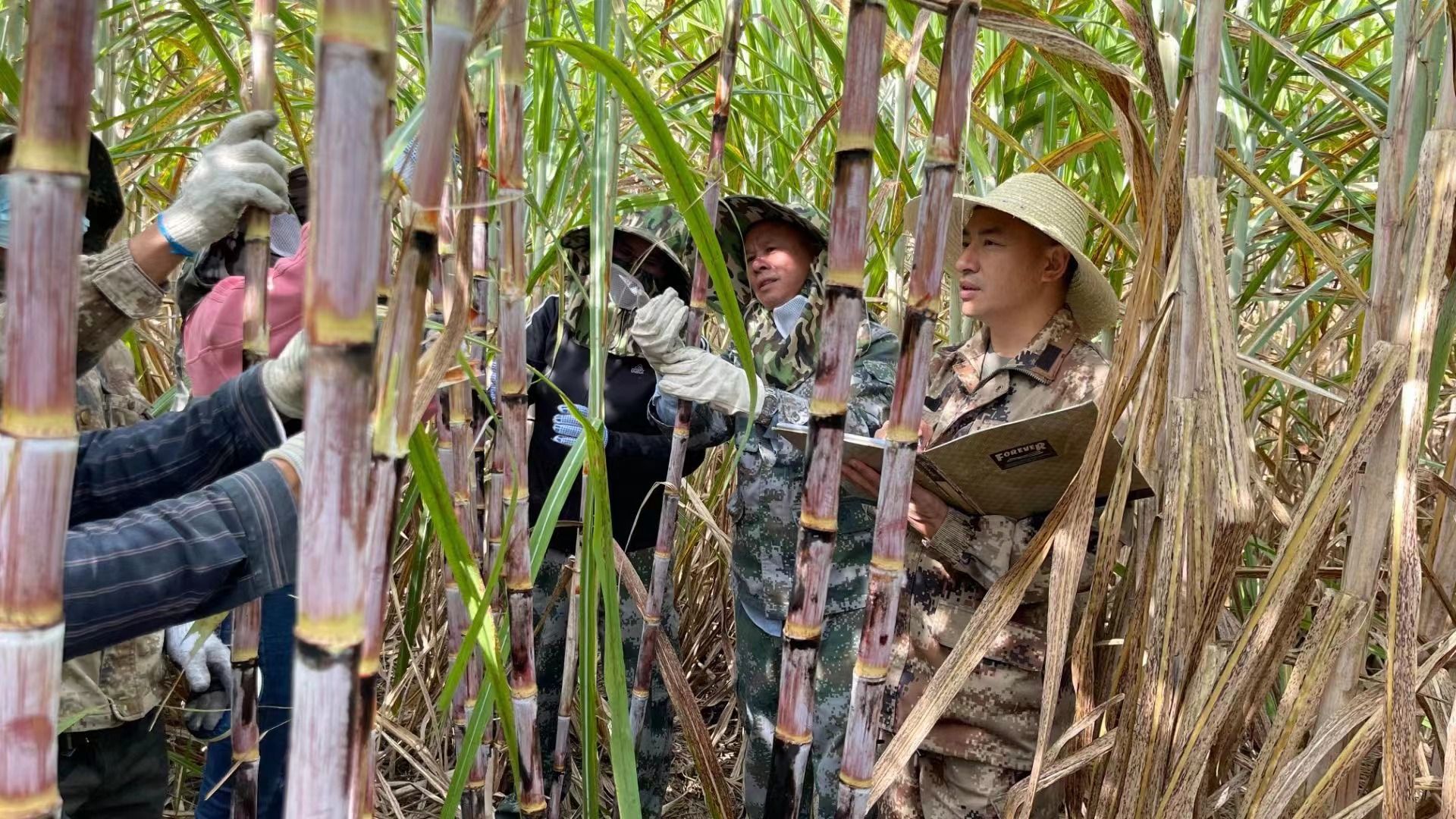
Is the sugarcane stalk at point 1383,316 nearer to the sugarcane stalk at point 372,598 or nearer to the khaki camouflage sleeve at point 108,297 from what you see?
the sugarcane stalk at point 372,598

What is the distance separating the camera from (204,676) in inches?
70.0

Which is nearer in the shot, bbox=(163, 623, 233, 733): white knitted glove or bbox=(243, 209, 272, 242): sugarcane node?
bbox=(243, 209, 272, 242): sugarcane node

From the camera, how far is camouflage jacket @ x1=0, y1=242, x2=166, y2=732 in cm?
125

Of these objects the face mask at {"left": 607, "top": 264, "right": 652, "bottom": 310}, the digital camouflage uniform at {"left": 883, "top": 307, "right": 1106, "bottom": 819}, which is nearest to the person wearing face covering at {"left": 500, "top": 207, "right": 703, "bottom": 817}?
the face mask at {"left": 607, "top": 264, "right": 652, "bottom": 310}

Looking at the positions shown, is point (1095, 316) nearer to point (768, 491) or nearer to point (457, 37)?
point (768, 491)

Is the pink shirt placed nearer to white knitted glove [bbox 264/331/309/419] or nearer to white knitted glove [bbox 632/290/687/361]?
white knitted glove [bbox 632/290/687/361]

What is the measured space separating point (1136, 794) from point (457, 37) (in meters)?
0.93

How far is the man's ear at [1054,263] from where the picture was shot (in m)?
1.78

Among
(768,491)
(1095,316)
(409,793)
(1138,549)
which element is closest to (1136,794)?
(1138,549)

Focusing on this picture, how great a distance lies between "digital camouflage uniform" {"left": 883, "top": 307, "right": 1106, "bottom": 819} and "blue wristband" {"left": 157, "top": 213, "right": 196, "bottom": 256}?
3.80ft

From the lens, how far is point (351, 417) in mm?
425

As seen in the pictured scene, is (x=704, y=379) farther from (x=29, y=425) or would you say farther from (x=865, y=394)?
(x=29, y=425)

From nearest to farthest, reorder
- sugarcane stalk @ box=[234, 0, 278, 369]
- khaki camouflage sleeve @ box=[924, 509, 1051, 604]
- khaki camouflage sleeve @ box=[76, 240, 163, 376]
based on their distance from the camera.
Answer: sugarcane stalk @ box=[234, 0, 278, 369], khaki camouflage sleeve @ box=[76, 240, 163, 376], khaki camouflage sleeve @ box=[924, 509, 1051, 604]

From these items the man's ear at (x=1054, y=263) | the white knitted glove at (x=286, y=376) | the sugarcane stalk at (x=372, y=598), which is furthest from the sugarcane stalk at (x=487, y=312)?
the man's ear at (x=1054, y=263)
